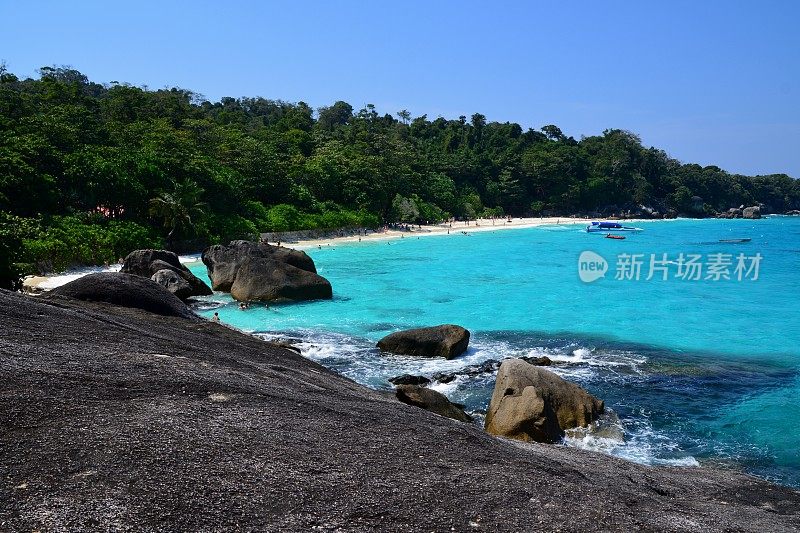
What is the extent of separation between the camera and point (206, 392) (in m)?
6.70

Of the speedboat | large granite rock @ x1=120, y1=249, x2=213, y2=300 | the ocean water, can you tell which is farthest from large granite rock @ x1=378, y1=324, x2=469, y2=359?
the speedboat

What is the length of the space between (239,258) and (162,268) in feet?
11.8

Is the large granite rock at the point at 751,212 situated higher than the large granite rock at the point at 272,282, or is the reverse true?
the large granite rock at the point at 751,212

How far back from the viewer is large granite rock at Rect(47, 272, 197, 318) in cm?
1252

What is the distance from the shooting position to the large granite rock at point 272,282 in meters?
28.6

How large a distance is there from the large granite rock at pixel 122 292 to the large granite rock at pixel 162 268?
13900mm

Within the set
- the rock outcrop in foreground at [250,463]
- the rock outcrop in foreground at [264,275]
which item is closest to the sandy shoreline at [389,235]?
the rock outcrop in foreground at [264,275]

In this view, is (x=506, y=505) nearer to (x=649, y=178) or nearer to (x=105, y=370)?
(x=105, y=370)

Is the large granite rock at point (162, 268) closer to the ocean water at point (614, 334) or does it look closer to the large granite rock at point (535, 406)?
the ocean water at point (614, 334)

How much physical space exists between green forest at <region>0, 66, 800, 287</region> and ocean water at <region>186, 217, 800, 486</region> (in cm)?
705

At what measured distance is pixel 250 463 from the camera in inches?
212

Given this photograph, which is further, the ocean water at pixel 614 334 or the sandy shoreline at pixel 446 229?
the sandy shoreline at pixel 446 229

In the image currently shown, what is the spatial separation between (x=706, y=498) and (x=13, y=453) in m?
7.44

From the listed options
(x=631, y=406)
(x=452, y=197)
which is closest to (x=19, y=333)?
(x=631, y=406)
